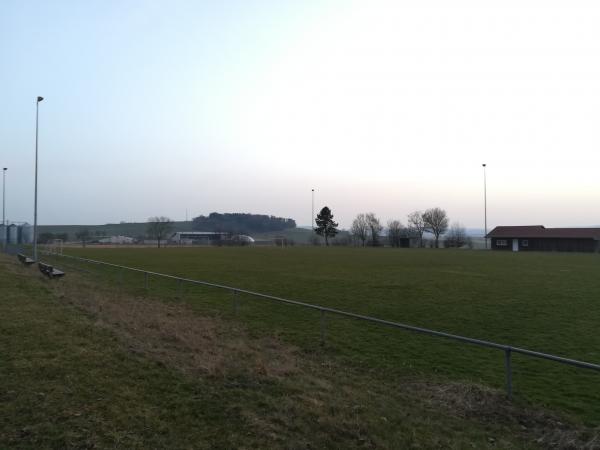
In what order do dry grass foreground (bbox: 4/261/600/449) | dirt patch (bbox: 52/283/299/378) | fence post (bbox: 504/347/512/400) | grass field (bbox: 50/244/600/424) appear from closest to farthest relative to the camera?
dry grass foreground (bbox: 4/261/600/449) < fence post (bbox: 504/347/512/400) < dirt patch (bbox: 52/283/299/378) < grass field (bbox: 50/244/600/424)

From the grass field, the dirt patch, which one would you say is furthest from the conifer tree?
the dirt patch

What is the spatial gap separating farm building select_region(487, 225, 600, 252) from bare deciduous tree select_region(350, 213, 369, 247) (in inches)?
1675

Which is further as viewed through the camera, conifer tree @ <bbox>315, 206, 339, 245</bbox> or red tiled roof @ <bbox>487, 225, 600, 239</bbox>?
conifer tree @ <bbox>315, 206, 339, 245</bbox>

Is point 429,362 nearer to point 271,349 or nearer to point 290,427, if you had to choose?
point 271,349

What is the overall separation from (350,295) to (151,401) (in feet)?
41.2

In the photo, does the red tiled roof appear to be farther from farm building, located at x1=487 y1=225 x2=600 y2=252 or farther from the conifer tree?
the conifer tree

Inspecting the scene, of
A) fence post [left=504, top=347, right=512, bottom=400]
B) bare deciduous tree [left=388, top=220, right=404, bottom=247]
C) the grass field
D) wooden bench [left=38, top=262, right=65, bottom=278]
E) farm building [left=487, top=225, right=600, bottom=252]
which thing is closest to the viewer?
fence post [left=504, top=347, right=512, bottom=400]

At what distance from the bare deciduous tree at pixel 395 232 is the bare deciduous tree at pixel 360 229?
5935 millimetres

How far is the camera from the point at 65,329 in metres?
8.24

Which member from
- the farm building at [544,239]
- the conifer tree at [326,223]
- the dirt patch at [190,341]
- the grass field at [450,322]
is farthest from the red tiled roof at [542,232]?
the dirt patch at [190,341]

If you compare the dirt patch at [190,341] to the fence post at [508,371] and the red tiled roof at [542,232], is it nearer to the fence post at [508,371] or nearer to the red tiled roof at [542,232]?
the fence post at [508,371]

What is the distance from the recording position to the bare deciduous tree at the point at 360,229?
116688 mm

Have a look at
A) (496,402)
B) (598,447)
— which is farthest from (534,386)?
(598,447)

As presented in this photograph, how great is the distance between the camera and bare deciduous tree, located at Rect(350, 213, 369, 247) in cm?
11669
